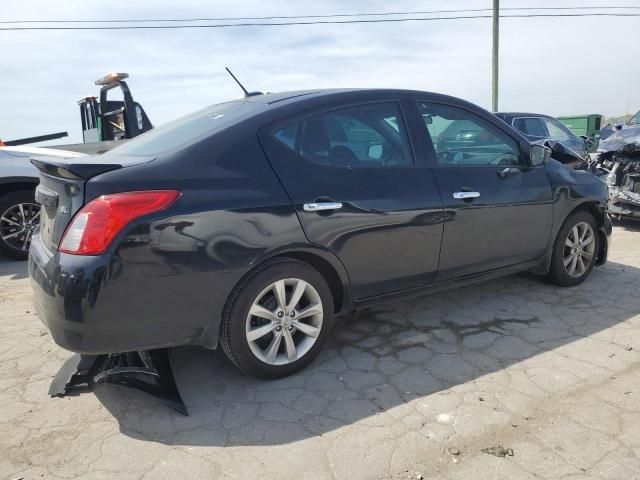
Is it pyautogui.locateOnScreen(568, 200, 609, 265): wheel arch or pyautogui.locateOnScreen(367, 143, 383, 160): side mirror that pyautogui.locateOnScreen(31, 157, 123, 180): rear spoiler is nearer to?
pyautogui.locateOnScreen(367, 143, 383, 160): side mirror

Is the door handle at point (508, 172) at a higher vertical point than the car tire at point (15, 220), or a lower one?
higher

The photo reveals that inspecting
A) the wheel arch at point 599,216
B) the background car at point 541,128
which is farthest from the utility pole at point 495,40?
the wheel arch at point 599,216

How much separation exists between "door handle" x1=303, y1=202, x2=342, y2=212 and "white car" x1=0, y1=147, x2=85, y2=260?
4.19 meters

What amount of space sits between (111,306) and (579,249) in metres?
3.79

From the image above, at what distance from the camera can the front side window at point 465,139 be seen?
11.9 ft

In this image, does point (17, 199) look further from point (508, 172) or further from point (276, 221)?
point (508, 172)

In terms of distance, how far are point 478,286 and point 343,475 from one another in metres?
2.83

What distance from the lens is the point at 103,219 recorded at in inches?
97.4

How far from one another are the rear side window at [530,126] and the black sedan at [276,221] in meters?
7.36

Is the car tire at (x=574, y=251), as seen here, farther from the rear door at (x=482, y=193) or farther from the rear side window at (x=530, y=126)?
the rear side window at (x=530, y=126)

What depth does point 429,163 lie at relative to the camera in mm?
3537

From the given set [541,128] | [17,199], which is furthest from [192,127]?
[541,128]

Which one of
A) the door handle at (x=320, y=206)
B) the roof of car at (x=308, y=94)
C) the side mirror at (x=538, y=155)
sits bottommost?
the door handle at (x=320, y=206)

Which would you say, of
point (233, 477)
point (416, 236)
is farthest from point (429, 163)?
point (233, 477)
